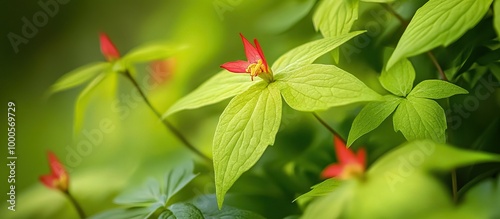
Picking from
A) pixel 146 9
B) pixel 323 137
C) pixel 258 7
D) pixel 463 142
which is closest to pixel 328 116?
pixel 323 137

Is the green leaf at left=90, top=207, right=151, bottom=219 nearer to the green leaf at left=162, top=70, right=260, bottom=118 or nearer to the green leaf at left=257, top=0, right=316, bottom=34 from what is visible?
the green leaf at left=162, top=70, right=260, bottom=118

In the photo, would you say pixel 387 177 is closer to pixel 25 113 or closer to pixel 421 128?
pixel 421 128

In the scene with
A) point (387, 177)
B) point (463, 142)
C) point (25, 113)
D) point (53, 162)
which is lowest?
point (463, 142)

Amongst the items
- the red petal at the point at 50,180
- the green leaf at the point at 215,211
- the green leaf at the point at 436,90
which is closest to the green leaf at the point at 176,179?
the green leaf at the point at 215,211

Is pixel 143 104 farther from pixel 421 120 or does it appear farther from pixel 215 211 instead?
pixel 421 120

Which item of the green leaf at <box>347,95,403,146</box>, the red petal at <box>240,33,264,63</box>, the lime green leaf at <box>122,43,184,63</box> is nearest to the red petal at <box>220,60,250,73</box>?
the red petal at <box>240,33,264,63</box>

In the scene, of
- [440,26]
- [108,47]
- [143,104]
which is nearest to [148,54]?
[108,47]
